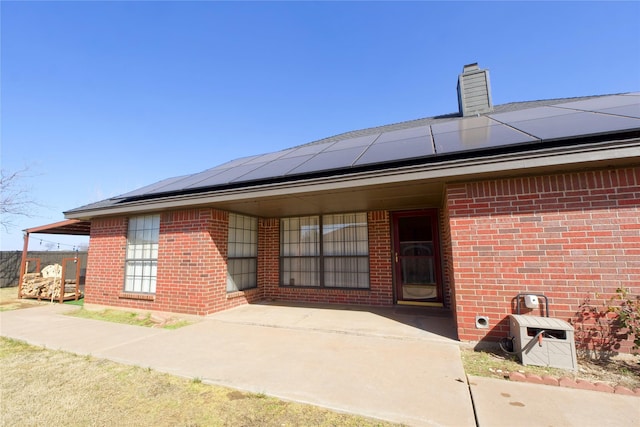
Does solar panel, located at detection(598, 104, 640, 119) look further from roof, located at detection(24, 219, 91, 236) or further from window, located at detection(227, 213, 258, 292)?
roof, located at detection(24, 219, 91, 236)

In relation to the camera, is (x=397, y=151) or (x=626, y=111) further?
(x=397, y=151)

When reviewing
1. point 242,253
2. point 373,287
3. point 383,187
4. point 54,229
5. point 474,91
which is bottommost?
point 373,287

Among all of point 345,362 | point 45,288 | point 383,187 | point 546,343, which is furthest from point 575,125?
point 45,288

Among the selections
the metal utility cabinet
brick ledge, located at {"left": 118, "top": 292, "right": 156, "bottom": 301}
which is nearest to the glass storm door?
the metal utility cabinet

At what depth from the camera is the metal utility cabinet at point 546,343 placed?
318 centimetres

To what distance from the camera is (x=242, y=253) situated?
746 cm

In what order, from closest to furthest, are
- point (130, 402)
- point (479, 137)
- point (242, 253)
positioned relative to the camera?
1. point (130, 402)
2. point (479, 137)
3. point (242, 253)

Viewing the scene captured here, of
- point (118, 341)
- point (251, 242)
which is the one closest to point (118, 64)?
point (251, 242)

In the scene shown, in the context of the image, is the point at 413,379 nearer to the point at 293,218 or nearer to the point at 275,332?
the point at 275,332

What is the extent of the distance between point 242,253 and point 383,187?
4.51m

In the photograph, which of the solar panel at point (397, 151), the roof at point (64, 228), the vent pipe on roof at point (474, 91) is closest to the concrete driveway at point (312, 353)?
the solar panel at point (397, 151)

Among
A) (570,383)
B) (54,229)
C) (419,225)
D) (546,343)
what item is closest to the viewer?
(570,383)

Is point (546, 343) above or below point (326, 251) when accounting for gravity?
below

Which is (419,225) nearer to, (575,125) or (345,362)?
(575,125)
